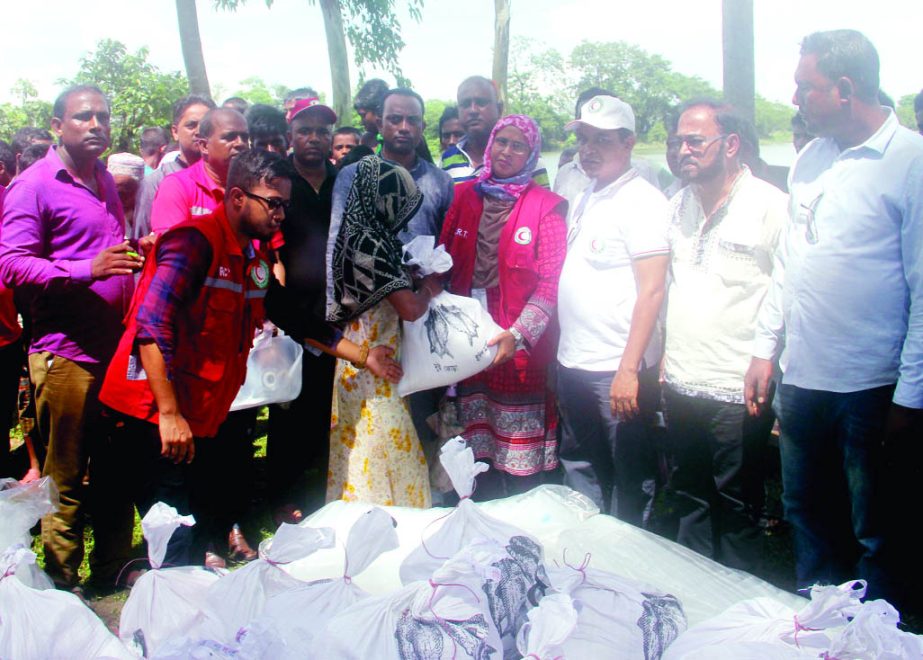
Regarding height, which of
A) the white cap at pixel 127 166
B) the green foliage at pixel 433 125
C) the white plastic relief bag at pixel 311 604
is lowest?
the white plastic relief bag at pixel 311 604

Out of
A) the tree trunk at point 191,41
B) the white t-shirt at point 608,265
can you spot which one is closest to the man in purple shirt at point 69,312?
the white t-shirt at point 608,265

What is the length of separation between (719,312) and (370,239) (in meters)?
1.36

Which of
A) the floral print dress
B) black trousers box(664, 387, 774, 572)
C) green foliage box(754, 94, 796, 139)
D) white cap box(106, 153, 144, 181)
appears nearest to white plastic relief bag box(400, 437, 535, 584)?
the floral print dress

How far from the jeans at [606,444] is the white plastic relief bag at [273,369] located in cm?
123

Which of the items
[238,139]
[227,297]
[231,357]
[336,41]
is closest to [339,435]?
[231,357]

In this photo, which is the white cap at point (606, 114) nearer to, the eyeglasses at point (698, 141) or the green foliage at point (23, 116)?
the eyeglasses at point (698, 141)

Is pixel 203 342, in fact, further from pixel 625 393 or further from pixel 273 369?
pixel 625 393

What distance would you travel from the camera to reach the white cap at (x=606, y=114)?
3.12m

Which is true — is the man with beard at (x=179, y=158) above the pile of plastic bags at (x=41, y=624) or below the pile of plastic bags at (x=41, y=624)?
above

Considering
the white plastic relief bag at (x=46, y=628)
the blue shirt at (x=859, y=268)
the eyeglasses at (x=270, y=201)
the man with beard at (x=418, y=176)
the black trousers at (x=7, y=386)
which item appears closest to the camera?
the white plastic relief bag at (x=46, y=628)

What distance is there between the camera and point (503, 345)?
309 cm

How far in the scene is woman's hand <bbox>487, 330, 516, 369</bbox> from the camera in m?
3.08

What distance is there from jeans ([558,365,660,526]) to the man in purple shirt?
1.92 metres

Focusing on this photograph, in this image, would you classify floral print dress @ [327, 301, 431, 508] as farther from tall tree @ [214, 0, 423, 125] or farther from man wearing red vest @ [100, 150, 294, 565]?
tall tree @ [214, 0, 423, 125]
